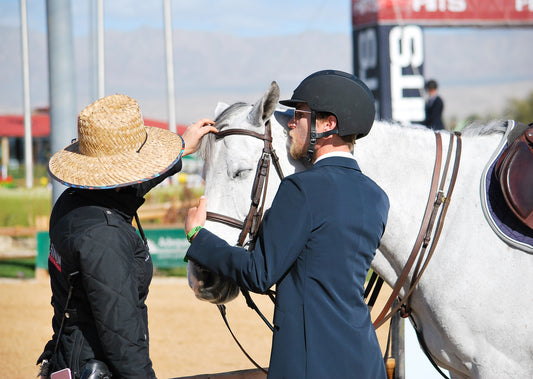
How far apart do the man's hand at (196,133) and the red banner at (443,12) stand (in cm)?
1160

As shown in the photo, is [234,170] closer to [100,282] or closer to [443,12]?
[100,282]

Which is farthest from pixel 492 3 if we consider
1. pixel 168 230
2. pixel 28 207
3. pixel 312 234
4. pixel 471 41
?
pixel 471 41

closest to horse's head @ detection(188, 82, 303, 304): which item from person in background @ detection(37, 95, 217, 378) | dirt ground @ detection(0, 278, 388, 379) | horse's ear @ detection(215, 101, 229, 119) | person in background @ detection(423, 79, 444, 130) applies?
horse's ear @ detection(215, 101, 229, 119)

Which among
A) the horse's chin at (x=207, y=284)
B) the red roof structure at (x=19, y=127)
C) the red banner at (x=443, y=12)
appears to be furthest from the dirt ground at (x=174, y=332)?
the red roof structure at (x=19, y=127)

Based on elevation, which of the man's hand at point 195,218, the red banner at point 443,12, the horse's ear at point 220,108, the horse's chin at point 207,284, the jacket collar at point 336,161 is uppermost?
the red banner at point 443,12

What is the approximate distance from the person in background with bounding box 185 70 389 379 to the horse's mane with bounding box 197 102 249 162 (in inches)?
31.1

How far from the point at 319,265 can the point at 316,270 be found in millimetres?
20

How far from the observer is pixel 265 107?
2781mm

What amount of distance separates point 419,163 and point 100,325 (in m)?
1.67

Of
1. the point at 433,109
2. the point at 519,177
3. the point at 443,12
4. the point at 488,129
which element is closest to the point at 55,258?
the point at 519,177

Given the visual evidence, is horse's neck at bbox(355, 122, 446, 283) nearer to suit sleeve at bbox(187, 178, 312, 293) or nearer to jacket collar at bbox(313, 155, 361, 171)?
jacket collar at bbox(313, 155, 361, 171)

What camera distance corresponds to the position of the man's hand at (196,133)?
288cm

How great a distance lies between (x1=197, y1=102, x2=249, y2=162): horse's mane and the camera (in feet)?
9.50

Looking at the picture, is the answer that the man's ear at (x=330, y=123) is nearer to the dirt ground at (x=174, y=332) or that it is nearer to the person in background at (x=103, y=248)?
the person in background at (x=103, y=248)
